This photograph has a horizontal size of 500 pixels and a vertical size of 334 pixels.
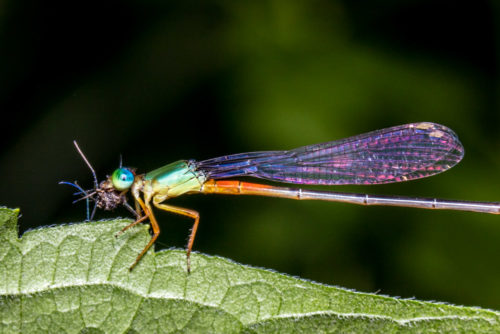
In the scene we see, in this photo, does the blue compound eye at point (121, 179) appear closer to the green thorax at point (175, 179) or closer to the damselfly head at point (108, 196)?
the damselfly head at point (108, 196)

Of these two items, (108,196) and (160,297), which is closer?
(160,297)

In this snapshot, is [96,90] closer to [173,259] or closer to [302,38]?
[302,38]

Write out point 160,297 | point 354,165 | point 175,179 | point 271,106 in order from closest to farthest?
point 160,297, point 175,179, point 354,165, point 271,106

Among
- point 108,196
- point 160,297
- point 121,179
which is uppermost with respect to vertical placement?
point 121,179

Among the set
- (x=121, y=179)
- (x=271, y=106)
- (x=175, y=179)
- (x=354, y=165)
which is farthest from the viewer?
(x=271, y=106)

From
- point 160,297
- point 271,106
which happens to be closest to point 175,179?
point 160,297

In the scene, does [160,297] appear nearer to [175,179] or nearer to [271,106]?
[175,179]

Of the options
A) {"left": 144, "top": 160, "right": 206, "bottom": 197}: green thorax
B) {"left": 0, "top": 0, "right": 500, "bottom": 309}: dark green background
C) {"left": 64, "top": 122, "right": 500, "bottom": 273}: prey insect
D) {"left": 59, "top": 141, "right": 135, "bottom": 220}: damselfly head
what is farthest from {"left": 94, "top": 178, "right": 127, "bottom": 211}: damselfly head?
{"left": 0, "top": 0, "right": 500, "bottom": 309}: dark green background
